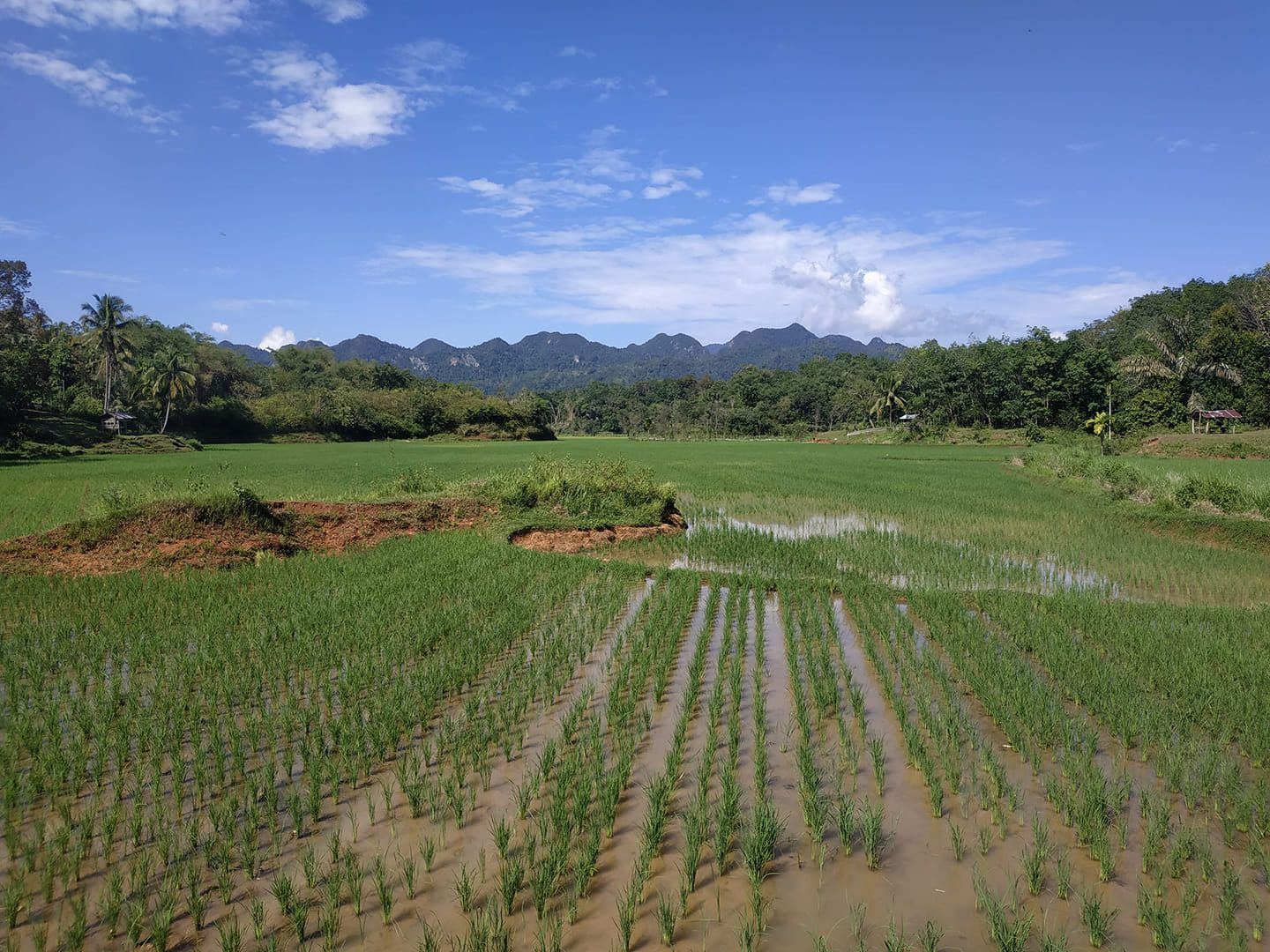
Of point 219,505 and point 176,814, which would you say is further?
point 219,505

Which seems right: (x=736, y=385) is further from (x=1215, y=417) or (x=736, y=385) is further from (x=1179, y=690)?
(x=1179, y=690)

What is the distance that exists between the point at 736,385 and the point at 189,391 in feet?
186

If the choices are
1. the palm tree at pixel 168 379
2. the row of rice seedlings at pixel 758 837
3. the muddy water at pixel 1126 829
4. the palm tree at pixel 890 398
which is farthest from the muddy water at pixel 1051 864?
the palm tree at pixel 890 398

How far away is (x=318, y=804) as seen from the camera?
13.1ft

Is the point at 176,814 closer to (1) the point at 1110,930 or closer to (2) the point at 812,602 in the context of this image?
(1) the point at 1110,930

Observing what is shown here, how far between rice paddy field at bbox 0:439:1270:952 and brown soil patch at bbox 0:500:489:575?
2.00ft

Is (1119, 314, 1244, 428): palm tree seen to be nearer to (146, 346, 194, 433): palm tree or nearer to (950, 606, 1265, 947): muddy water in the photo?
(950, 606, 1265, 947): muddy water

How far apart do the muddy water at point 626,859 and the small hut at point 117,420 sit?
4733cm

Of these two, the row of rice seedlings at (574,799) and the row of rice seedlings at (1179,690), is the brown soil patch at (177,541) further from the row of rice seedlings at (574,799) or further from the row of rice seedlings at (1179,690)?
the row of rice seedlings at (1179,690)

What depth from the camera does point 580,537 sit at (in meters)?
13.4

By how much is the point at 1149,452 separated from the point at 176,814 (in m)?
40.8

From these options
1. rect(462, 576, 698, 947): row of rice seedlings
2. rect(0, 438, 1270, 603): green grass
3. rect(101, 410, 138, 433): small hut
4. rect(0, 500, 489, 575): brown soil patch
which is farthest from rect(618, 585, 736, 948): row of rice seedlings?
rect(101, 410, 138, 433): small hut

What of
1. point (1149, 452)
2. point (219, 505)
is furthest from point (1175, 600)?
point (1149, 452)

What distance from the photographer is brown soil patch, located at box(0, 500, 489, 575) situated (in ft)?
31.5
